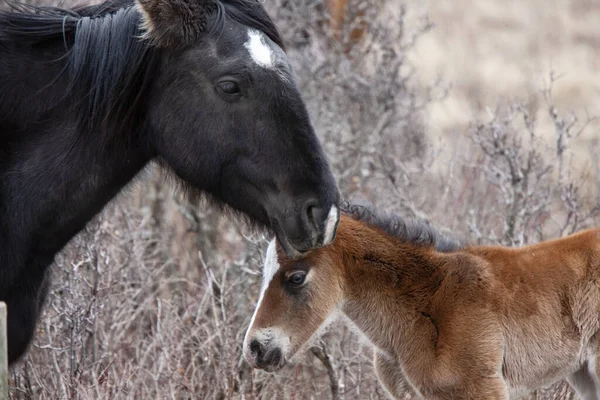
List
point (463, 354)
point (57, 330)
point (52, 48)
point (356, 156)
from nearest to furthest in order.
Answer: point (52, 48) → point (463, 354) → point (57, 330) → point (356, 156)

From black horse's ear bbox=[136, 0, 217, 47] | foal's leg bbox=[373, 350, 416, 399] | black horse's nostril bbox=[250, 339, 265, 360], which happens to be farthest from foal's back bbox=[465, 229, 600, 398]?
black horse's ear bbox=[136, 0, 217, 47]

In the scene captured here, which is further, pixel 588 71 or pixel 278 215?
pixel 588 71

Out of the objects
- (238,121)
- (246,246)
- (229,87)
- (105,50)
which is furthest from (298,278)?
(246,246)

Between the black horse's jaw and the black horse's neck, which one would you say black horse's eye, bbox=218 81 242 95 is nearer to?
the black horse's neck

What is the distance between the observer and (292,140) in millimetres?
3773

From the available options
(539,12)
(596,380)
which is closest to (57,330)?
(596,380)

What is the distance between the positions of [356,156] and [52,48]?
4.86 m

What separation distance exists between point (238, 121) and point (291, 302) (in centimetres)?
136

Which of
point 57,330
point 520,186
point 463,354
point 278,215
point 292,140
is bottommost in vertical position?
point 57,330

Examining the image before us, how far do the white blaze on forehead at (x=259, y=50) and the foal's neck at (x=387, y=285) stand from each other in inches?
55.7

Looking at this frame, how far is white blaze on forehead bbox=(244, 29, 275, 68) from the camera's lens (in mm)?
3850

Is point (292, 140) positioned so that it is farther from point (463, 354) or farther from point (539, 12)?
point (539, 12)

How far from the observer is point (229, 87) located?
3850 mm

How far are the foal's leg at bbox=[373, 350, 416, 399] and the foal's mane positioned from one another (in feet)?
6.35
